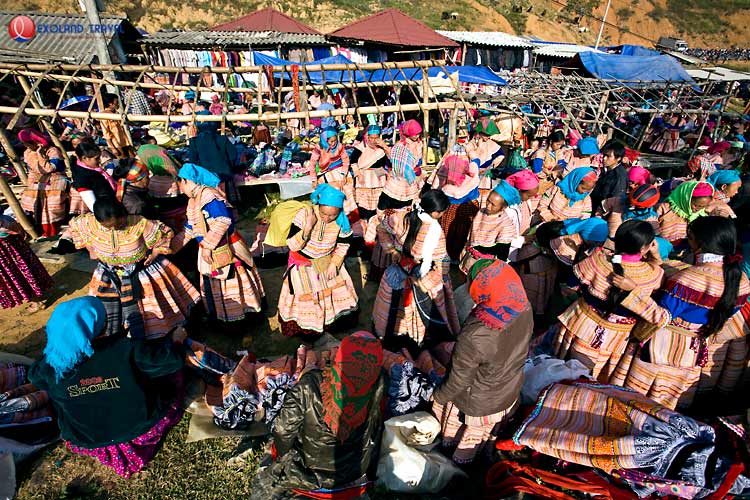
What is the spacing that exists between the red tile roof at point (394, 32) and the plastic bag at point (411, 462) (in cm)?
1947

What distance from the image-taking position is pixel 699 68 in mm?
23094

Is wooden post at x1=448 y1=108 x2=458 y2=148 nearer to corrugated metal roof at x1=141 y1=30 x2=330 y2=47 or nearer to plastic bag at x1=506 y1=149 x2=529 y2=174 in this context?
plastic bag at x1=506 y1=149 x2=529 y2=174

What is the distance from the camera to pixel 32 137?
650cm

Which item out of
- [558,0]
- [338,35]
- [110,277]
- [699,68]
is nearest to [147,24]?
[338,35]

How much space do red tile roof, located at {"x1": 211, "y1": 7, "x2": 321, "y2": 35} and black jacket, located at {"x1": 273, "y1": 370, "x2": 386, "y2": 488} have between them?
24.0 meters

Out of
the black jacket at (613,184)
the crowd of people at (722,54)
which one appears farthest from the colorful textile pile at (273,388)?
the crowd of people at (722,54)

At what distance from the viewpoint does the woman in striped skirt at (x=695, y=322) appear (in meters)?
3.08

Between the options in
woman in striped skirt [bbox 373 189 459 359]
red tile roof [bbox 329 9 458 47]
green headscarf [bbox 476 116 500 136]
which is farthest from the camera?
red tile roof [bbox 329 9 458 47]

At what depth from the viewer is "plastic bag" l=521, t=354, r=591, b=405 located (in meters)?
3.48

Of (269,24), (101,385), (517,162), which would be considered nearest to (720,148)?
(517,162)

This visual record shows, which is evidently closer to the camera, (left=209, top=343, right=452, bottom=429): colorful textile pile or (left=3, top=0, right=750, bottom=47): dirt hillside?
(left=209, top=343, right=452, bottom=429): colorful textile pile

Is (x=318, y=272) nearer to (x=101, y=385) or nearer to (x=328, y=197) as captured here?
(x=328, y=197)

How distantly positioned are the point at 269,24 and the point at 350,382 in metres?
25.8

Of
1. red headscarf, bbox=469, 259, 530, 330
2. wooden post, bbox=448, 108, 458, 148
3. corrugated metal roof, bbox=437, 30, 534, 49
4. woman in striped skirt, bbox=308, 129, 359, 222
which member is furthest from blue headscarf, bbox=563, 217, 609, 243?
corrugated metal roof, bbox=437, 30, 534, 49
